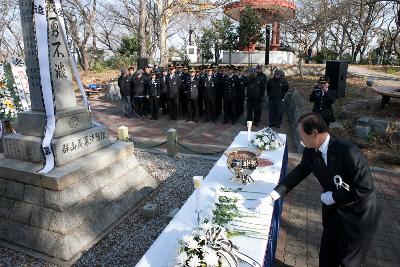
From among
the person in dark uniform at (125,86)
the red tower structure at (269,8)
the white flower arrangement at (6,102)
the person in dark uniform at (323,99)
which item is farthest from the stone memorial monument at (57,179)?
the red tower structure at (269,8)

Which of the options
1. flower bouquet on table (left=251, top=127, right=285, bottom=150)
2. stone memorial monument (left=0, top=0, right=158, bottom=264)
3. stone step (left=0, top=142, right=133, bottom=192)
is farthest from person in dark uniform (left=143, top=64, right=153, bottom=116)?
flower bouquet on table (left=251, top=127, right=285, bottom=150)

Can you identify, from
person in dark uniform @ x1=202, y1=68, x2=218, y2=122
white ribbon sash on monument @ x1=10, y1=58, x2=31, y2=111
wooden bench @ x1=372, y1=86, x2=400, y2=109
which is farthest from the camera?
person in dark uniform @ x1=202, y1=68, x2=218, y2=122

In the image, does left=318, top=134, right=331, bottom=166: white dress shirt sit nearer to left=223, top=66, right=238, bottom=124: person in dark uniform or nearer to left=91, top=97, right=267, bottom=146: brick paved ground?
left=91, top=97, right=267, bottom=146: brick paved ground

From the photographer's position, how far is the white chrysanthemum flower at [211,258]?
2.06 metres

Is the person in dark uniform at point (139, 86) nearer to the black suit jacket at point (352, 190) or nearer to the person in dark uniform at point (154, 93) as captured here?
the person in dark uniform at point (154, 93)

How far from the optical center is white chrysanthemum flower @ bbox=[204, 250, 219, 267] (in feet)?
6.74

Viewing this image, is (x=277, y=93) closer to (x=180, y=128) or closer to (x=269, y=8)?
(x=180, y=128)

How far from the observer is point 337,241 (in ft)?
9.16

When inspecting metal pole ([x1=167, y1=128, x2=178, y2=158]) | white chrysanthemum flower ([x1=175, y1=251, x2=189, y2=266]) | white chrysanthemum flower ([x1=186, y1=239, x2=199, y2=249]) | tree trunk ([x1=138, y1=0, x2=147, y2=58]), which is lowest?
metal pole ([x1=167, y1=128, x2=178, y2=158])

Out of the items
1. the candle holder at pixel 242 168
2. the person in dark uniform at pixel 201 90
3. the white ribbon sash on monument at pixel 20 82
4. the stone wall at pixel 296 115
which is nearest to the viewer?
the candle holder at pixel 242 168

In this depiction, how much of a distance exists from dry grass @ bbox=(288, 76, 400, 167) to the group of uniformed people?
167 centimetres

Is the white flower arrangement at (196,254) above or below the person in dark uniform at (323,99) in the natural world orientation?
below

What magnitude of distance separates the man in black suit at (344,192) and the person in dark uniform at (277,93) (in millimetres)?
6815

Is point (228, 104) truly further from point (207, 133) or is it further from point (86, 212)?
point (86, 212)
